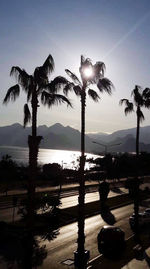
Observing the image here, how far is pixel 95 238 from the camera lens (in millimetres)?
27062

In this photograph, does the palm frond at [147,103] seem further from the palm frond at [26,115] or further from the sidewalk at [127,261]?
the palm frond at [26,115]

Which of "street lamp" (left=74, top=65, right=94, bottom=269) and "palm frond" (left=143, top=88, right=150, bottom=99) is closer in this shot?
"street lamp" (left=74, top=65, right=94, bottom=269)

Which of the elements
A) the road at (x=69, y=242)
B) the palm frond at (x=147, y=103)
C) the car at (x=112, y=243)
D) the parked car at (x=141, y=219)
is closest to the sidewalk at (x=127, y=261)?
the car at (x=112, y=243)

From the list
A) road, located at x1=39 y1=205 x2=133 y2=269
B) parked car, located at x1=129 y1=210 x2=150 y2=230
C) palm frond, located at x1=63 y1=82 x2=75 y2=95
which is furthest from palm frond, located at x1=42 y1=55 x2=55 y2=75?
parked car, located at x1=129 y1=210 x2=150 y2=230

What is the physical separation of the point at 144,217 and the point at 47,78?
2088 centimetres

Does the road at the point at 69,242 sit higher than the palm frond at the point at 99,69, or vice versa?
the palm frond at the point at 99,69

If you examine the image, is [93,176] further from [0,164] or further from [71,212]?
[71,212]

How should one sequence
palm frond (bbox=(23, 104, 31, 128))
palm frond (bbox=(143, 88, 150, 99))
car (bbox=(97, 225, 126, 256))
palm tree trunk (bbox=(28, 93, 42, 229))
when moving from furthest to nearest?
palm frond (bbox=(143, 88, 150, 99)), car (bbox=(97, 225, 126, 256)), palm frond (bbox=(23, 104, 31, 128)), palm tree trunk (bbox=(28, 93, 42, 229))

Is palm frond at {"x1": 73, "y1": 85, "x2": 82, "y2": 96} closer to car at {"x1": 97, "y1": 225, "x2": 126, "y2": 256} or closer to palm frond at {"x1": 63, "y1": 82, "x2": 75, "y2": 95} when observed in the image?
palm frond at {"x1": 63, "y1": 82, "x2": 75, "y2": 95}

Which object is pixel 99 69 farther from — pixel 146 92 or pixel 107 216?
pixel 107 216

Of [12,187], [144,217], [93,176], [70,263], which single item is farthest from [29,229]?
[93,176]

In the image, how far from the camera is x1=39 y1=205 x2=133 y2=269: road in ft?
68.5

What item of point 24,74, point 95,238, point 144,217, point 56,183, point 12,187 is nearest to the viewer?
point 24,74

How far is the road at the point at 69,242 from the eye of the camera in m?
20.9
